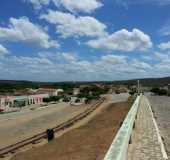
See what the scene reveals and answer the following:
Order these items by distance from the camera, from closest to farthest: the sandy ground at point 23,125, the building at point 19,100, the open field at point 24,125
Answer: the sandy ground at point 23,125 → the open field at point 24,125 → the building at point 19,100

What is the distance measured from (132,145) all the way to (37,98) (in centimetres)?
9265

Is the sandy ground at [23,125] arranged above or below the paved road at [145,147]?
below

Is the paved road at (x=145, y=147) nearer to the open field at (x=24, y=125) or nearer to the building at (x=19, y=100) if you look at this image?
the open field at (x=24, y=125)

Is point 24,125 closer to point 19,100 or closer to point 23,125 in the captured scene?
point 23,125

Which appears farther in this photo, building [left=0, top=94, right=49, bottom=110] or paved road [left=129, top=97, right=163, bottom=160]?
building [left=0, top=94, right=49, bottom=110]

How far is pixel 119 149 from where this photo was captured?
5516 mm

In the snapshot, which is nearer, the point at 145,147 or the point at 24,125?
the point at 145,147

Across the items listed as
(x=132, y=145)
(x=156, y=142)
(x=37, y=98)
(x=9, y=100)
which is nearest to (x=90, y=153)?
(x=132, y=145)

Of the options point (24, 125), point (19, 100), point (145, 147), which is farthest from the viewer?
point (19, 100)

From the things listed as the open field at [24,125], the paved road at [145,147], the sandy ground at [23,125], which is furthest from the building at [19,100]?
the paved road at [145,147]

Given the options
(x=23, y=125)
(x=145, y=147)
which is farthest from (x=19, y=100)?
(x=145, y=147)

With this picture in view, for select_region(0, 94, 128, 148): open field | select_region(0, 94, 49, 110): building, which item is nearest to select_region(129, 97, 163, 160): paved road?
select_region(0, 94, 128, 148): open field

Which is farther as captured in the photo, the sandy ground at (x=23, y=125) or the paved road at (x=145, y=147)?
the sandy ground at (x=23, y=125)

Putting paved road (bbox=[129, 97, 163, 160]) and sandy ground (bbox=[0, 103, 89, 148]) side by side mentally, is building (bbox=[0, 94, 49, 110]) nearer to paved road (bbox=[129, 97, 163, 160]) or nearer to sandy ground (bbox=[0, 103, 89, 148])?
sandy ground (bbox=[0, 103, 89, 148])
